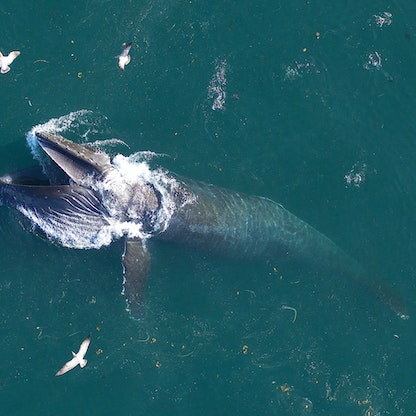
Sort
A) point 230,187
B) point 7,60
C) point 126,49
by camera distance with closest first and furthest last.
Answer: point 7,60 → point 126,49 → point 230,187

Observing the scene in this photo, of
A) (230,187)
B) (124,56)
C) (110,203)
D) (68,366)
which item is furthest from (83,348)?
(124,56)

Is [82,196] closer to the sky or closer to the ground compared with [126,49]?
closer to the ground

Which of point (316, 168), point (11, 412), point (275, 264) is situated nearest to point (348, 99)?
point (316, 168)

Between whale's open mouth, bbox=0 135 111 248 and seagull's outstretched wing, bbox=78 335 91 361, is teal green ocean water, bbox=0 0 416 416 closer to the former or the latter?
seagull's outstretched wing, bbox=78 335 91 361

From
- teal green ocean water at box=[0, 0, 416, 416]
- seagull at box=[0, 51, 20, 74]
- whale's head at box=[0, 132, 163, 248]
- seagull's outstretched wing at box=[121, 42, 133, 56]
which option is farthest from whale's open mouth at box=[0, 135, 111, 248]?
seagull's outstretched wing at box=[121, 42, 133, 56]

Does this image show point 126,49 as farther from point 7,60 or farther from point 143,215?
point 143,215

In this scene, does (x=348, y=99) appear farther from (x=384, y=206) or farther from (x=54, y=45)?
(x=54, y=45)

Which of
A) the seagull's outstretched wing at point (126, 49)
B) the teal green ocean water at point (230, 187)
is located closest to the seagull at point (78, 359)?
the teal green ocean water at point (230, 187)
